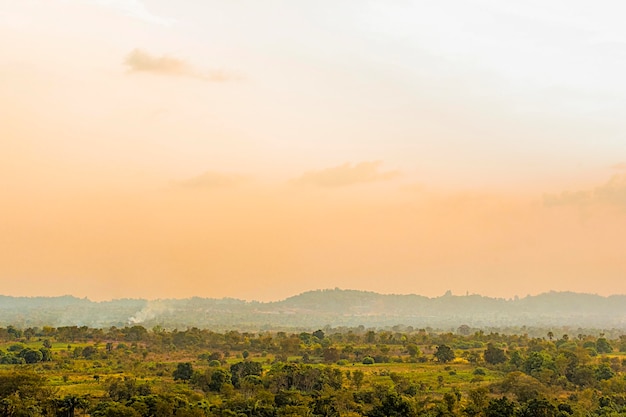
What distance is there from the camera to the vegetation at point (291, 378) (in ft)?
206

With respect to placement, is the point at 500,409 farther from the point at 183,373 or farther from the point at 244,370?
the point at 183,373

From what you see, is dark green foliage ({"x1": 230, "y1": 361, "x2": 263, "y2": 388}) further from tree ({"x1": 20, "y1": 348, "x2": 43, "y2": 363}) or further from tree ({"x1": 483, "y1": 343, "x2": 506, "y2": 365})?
tree ({"x1": 483, "y1": 343, "x2": 506, "y2": 365})

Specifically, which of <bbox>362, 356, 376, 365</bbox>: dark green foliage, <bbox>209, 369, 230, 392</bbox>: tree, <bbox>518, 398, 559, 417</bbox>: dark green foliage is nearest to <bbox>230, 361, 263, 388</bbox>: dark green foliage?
<bbox>209, 369, 230, 392</bbox>: tree

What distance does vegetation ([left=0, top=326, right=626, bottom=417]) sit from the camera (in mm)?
62656

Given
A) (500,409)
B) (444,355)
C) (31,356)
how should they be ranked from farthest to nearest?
1. (444,355)
2. (31,356)
3. (500,409)

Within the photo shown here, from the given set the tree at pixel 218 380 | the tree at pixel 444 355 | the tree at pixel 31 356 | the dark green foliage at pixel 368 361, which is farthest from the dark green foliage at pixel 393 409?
the tree at pixel 31 356

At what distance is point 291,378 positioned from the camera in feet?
261

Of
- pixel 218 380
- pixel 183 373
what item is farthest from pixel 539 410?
pixel 183 373

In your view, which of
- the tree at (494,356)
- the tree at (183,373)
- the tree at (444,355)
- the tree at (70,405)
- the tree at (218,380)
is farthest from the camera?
the tree at (444,355)

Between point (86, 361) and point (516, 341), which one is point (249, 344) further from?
point (516, 341)

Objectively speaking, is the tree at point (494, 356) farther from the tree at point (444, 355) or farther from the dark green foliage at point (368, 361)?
the dark green foliage at point (368, 361)

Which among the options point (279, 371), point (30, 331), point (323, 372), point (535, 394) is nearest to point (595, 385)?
point (535, 394)

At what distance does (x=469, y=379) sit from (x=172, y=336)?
7023 cm

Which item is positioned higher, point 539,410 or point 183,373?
point 539,410
